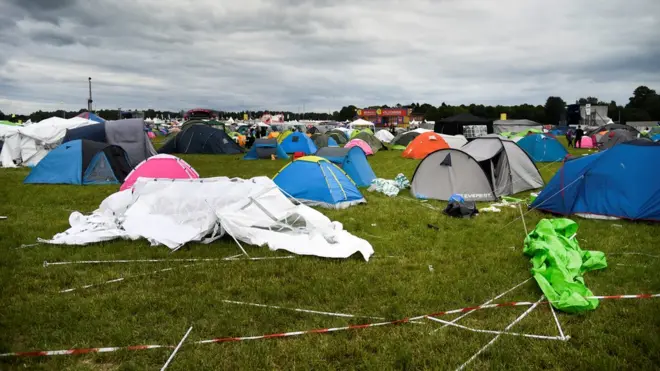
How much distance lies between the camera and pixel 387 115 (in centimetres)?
9556

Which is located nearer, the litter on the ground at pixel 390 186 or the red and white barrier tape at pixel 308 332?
the red and white barrier tape at pixel 308 332

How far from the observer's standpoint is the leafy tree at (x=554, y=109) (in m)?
91.4

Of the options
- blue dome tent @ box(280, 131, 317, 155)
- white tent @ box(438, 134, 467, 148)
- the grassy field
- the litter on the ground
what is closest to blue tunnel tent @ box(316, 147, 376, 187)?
the litter on the ground

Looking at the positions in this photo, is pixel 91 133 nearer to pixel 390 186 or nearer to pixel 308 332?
pixel 390 186

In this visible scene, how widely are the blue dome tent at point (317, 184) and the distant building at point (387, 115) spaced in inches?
3225

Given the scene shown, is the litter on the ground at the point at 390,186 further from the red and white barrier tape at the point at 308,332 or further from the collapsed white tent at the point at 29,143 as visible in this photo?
the collapsed white tent at the point at 29,143

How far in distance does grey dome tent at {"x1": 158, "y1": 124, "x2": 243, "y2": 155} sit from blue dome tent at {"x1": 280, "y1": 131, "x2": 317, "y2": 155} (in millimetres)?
3819

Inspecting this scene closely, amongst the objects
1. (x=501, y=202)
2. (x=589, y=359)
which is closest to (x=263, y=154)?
(x=501, y=202)

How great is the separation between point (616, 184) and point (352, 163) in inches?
313

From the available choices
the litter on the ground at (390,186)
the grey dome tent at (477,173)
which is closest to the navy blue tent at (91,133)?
the litter on the ground at (390,186)

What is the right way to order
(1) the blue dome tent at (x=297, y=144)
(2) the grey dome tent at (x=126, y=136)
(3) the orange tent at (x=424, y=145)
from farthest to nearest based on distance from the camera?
1. (1) the blue dome tent at (x=297, y=144)
2. (3) the orange tent at (x=424, y=145)
3. (2) the grey dome tent at (x=126, y=136)

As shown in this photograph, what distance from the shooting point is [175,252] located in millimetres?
7059

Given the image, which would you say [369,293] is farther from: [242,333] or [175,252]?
[175,252]

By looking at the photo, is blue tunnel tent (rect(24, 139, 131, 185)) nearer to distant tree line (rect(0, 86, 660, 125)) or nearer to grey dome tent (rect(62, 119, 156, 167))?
grey dome tent (rect(62, 119, 156, 167))
